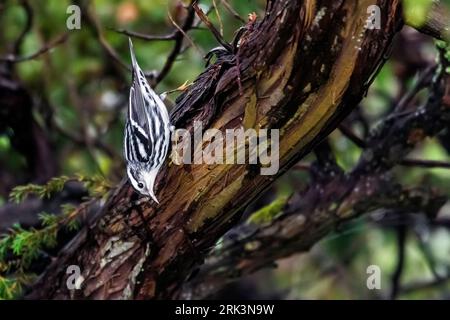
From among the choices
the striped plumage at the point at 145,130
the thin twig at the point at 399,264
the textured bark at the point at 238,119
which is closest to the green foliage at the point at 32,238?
the textured bark at the point at 238,119

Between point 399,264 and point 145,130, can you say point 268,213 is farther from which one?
point 399,264

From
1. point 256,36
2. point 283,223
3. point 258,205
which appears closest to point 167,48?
point 258,205

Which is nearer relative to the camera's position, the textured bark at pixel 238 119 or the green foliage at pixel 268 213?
the textured bark at pixel 238 119

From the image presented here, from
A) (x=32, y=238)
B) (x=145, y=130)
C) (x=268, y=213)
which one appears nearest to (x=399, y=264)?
(x=268, y=213)

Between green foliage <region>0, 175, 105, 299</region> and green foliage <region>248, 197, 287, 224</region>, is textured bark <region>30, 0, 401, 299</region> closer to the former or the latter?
green foliage <region>0, 175, 105, 299</region>

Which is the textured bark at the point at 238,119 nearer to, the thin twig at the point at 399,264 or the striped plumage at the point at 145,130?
the striped plumage at the point at 145,130

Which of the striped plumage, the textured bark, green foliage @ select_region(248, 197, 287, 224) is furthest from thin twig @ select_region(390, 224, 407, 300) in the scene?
the striped plumage
